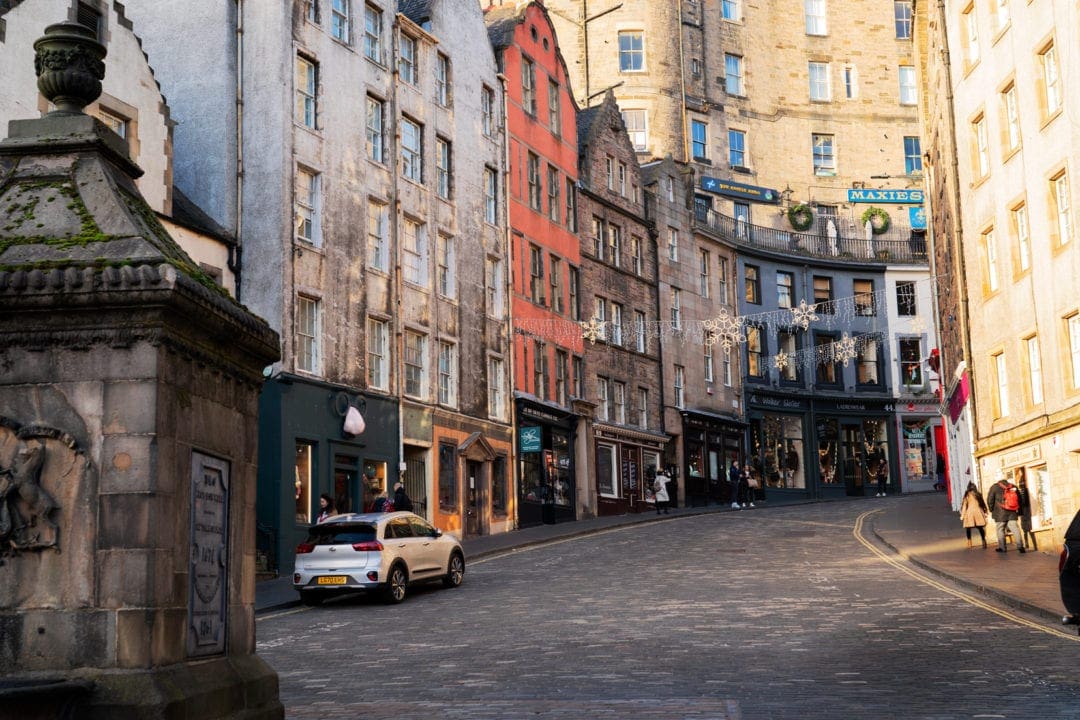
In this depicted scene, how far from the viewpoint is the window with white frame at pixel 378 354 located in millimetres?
34812

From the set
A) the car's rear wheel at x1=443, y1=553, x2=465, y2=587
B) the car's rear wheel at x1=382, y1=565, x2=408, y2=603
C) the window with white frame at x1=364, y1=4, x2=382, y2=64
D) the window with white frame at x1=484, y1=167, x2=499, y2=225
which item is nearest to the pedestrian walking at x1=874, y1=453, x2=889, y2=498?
the window with white frame at x1=484, y1=167, x2=499, y2=225

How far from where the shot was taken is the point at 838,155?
67938mm

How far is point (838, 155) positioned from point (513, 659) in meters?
57.3

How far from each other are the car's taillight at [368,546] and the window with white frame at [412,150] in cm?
1731

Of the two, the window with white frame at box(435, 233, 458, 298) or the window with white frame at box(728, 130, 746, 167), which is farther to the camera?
the window with white frame at box(728, 130, 746, 167)

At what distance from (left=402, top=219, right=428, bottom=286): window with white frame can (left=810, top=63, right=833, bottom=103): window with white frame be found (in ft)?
119

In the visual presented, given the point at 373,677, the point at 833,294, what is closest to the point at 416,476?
the point at 373,677

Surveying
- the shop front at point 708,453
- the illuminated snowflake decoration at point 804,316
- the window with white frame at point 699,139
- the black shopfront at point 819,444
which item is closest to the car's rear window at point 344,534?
the shop front at point 708,453

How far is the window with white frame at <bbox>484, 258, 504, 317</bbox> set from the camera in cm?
4152

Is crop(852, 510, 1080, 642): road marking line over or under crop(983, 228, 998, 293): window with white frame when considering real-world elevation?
under

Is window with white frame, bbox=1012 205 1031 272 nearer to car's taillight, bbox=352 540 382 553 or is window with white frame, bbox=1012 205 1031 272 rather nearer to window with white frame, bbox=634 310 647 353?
car's taillight, bbox=352 540 382 553

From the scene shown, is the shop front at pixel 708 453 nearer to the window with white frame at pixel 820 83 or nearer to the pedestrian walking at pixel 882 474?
the pedestrian walking at pixel 882 474

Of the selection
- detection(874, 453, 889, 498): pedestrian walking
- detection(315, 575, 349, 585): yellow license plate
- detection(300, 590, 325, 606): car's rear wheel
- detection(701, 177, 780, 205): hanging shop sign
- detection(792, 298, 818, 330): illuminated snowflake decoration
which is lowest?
detection(300, 590, 325, 606): car's rear wheel

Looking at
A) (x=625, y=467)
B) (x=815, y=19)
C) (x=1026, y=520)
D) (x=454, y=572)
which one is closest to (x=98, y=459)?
→ (x=454, y=572)
